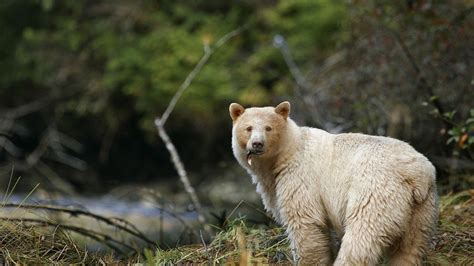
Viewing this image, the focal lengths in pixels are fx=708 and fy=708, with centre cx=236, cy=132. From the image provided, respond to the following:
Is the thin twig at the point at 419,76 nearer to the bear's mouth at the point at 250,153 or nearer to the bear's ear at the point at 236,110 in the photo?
the bear's ear at the point at 236,110

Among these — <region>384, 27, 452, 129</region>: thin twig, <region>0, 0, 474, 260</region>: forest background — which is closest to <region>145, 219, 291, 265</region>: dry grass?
<region>384, 27, 452, 129</region>: thin twig

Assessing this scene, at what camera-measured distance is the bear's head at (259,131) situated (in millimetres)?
5625

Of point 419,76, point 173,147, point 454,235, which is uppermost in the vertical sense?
point 419,76

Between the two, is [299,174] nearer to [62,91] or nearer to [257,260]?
[257,260]

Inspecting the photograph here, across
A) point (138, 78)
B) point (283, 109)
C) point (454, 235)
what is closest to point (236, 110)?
point (283, 109)

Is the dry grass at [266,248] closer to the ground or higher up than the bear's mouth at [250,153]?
closer to the ground

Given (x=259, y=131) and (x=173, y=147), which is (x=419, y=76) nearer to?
(x=173, y=147)

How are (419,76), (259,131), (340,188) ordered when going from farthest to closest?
(419,76)
(259,131)
(340,188)

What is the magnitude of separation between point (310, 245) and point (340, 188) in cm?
51

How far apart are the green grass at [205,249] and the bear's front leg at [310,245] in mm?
278

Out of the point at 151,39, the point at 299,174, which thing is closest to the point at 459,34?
the point at 299,174

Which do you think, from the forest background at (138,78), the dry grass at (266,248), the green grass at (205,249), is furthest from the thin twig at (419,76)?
the forest background at (138,78)

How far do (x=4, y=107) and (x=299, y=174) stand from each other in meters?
13.6

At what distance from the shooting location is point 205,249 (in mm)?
5723
